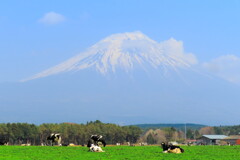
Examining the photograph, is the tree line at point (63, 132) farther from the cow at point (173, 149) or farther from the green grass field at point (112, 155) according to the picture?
the cow at point (173, 149)

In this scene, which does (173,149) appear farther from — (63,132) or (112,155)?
(63,132)

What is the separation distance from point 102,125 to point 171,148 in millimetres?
132482

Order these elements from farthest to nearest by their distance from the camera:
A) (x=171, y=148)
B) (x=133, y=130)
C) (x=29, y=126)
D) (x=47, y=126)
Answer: (x=133, y=130)
(x=47, y=126)
(x=29, y=126)
(x=171, y=148)

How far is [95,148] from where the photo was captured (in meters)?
32.9

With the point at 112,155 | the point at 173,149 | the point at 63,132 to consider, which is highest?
the point at 63,132

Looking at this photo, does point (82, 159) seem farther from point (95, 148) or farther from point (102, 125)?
point (102, 125)

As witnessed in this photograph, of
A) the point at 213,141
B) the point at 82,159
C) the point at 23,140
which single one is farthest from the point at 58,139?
the point at 23,140

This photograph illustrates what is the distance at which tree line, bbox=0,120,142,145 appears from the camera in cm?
14688

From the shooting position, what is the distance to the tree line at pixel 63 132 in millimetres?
146875

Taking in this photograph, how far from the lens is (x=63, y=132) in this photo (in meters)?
154

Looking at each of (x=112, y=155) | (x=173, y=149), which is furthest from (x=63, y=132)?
(x=112, y=155)

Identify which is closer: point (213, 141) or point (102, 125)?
point (213, 141)

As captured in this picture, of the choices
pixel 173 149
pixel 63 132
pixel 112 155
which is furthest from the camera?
pixel 63 132

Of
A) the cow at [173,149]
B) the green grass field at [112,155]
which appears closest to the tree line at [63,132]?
the green grass field at [112,155]
